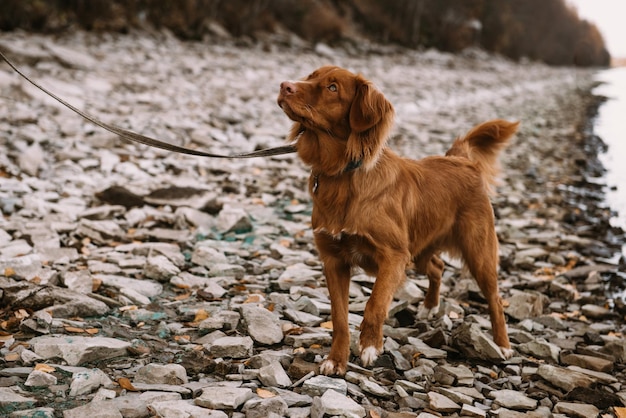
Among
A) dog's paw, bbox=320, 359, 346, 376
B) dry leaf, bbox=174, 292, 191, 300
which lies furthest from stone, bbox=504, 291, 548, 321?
dry leaf, bbox=174, 292, 191, 300

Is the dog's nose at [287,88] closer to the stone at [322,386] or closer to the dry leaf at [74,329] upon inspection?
the stone at [322,386]

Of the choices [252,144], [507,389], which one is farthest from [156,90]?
[507,389]

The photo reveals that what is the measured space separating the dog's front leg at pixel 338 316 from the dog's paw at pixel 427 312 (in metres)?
1.14

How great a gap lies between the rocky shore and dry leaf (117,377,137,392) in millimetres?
17

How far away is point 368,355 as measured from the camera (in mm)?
3467

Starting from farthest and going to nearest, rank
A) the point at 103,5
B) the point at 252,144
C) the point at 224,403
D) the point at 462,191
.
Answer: the point at 103,5 → the point at 252,144 → the point at 462,191 → the point at 224,403

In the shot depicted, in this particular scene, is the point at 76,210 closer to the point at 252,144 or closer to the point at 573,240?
the point at 252,144

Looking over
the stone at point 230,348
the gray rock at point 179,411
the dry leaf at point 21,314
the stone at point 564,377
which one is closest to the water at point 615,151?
the stone at point 564,377

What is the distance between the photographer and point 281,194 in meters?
7.34

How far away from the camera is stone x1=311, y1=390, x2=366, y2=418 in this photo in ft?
9.39

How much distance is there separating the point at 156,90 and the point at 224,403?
9.83 metres

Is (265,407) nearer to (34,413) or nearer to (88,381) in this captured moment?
(88,381)

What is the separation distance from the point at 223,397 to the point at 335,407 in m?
0.53

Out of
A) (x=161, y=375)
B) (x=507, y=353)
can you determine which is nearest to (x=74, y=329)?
(x=161, y=375)
